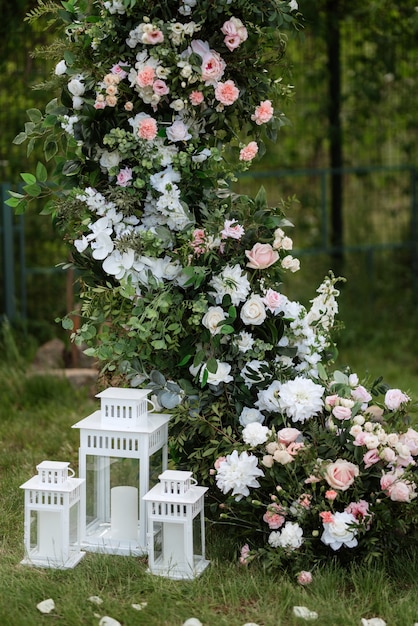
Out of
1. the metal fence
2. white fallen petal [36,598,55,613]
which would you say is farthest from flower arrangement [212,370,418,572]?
the metal fence

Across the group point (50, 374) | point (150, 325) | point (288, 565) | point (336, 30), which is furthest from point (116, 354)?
point (336, 30)

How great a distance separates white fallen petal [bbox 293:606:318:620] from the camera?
2.88 m

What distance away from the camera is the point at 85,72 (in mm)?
3428

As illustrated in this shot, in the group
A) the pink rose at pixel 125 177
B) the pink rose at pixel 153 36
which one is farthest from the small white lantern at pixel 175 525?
the pink rose at pixel 153 36

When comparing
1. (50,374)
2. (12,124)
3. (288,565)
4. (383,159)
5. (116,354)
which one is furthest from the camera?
(383,159)

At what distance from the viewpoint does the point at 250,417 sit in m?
3.44

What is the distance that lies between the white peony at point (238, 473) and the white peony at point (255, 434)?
46mm

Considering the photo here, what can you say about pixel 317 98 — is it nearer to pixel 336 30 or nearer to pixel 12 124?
pixel 336 30

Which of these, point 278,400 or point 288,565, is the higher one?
point 278,400

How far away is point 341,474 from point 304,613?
447 millimetres

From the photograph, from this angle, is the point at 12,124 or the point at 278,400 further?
the point at 12,124

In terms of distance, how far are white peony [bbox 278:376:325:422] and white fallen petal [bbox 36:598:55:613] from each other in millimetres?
953

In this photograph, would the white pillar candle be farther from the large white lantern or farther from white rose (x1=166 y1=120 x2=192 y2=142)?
white rose (x1=166 y1=120 x2=192 y2=142)

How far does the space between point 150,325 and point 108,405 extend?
11.7 inches
